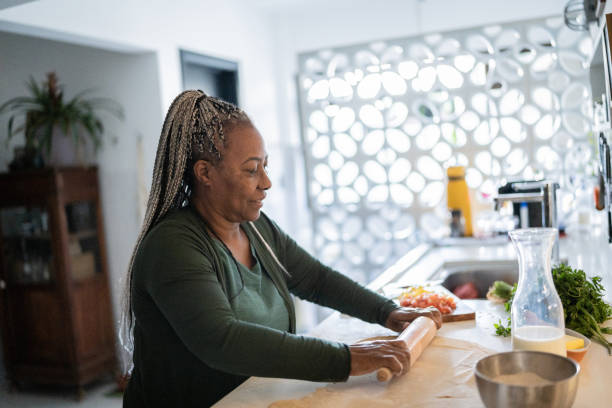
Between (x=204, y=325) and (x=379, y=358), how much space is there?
0.37m

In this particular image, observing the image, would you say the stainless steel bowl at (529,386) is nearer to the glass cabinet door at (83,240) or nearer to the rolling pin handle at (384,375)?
the rolling pin handle at (384,375)

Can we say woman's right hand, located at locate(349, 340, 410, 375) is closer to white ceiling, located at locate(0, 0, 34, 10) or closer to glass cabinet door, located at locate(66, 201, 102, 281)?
white ceiling, located at locate(0, 0, 34, 10)

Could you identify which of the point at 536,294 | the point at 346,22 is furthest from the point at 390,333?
the point at 346,22

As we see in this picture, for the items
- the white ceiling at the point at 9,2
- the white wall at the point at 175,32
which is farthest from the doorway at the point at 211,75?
the white ceiling at the point at 9,2

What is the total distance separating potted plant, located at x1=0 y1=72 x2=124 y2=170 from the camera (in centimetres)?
369

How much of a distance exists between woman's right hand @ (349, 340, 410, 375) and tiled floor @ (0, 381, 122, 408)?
9.44 feet

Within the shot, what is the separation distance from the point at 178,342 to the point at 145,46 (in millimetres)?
2608

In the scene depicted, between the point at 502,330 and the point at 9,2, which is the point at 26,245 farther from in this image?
the point at 502,330

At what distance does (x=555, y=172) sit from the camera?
379 centimetres

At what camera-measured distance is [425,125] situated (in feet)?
13.4

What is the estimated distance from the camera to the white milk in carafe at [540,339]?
3.65 ft

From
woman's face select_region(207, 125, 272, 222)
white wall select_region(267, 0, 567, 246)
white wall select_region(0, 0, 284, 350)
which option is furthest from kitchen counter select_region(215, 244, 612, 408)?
white wall select_region(267, 0, 567, 246)

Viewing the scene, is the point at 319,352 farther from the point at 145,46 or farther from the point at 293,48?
the point at 293,48

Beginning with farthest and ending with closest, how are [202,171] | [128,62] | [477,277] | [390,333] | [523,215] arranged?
[128,62] → [523,215] → [477,277] → [390,333] → [202,171]
